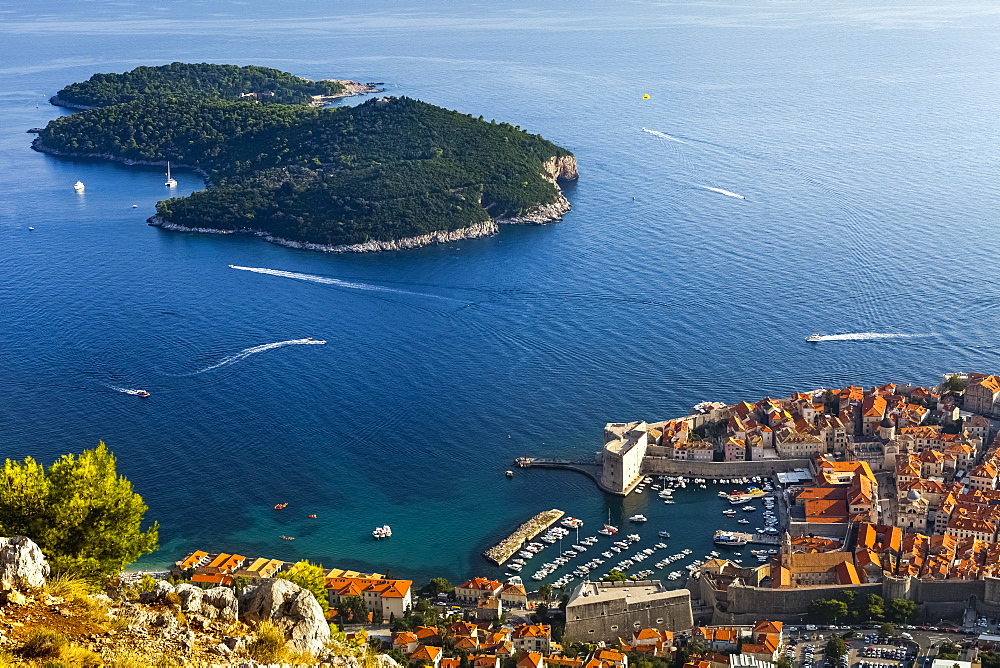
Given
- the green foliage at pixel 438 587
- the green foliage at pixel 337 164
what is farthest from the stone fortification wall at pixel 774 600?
the green foliage at pixel 337 164

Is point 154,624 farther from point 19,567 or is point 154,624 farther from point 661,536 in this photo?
point 661,536

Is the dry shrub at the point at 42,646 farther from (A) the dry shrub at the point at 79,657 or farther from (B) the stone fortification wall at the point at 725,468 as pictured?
(B) the stone fortification wall at the point at 725,468

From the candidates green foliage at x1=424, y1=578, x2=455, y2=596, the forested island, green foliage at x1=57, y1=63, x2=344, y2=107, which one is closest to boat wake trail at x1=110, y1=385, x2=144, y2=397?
green foliage at x1=424, y1=578, x2=455, y2=596

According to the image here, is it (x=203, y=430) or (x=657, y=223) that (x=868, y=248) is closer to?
(x=657, y=223)

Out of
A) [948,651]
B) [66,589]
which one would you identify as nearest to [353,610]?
[948,651]

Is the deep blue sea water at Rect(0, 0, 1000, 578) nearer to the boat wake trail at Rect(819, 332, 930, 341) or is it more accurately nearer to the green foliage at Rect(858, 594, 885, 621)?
the boat wake trail at Rect(819, 332, 930, 341)

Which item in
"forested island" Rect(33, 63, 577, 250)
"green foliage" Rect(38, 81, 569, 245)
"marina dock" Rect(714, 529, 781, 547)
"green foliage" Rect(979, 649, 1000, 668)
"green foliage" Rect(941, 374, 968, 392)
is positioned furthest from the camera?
"green foliage" Rect(38, 81, 569, 245)

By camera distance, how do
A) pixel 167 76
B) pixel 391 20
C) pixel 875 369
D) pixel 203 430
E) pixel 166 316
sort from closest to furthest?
1. pixel 203 430
2. pixel 875 369
3. pixel 166 316
4. pixel 167 76
5. pixel 391 20

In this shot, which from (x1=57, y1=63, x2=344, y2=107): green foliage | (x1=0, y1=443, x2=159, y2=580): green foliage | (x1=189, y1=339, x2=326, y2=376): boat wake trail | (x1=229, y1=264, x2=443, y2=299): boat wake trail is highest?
(x1=57, y1=63, x2=344, y2=107): green foliage

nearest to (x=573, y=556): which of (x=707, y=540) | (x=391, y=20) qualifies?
(x=707, y=540)
